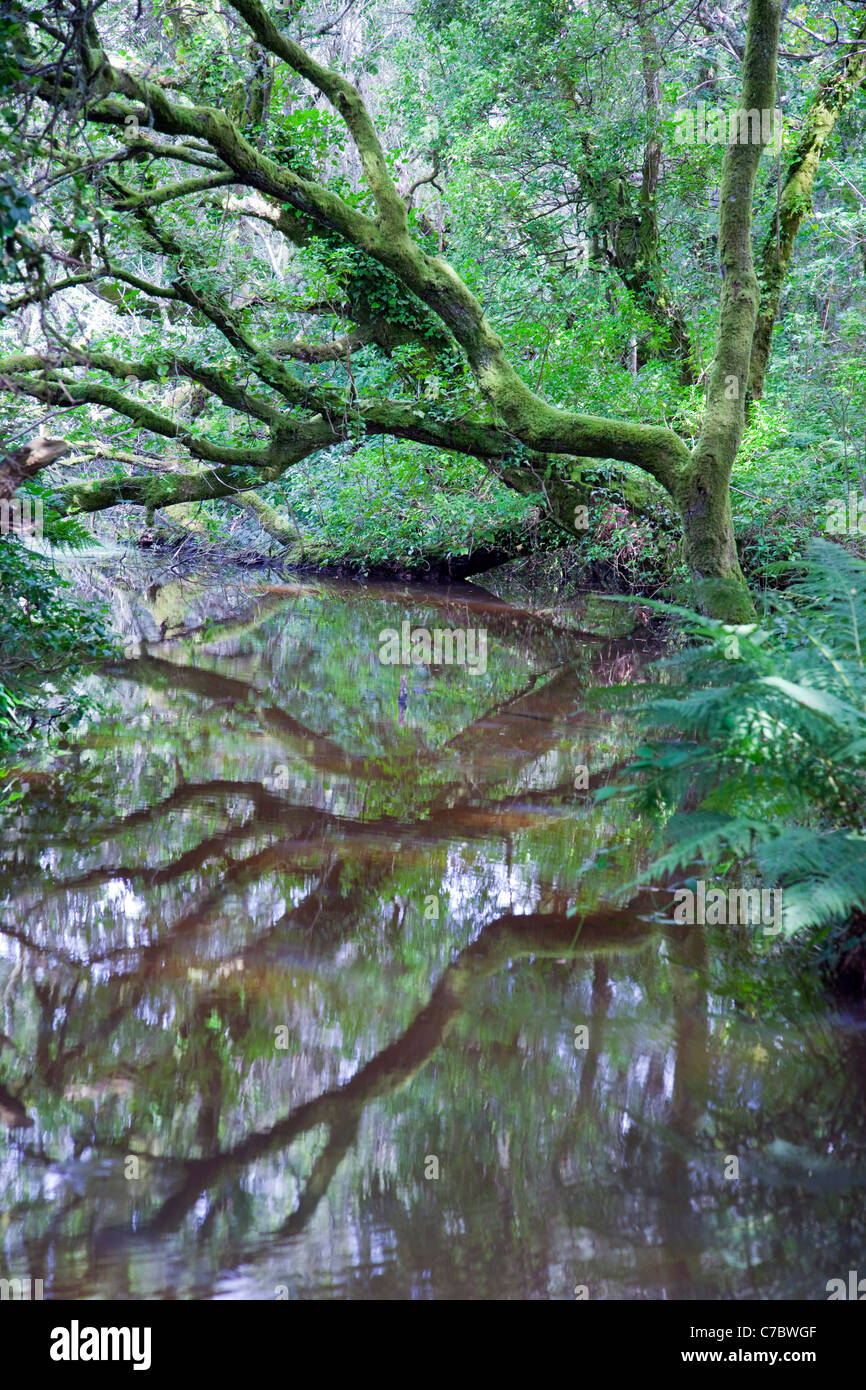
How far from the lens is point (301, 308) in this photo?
1313 cm

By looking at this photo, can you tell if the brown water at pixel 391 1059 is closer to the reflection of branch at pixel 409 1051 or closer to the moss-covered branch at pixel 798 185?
the reflection of branch at pixel 409 1051

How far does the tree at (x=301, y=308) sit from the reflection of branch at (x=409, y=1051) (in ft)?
8.08

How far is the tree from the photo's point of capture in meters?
8.67

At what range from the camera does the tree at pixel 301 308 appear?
8.67 meters

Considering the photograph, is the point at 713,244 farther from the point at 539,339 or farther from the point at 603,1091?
the point at 603,1091

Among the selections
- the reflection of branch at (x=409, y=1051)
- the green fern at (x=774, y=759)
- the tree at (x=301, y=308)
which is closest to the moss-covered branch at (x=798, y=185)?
the tree at (x=301, y=308)

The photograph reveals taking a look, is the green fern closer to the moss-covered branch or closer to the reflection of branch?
the reflection of branch

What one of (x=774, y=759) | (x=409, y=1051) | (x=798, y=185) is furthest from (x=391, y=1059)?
(x=798, y=185)

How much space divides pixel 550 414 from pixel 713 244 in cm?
1219

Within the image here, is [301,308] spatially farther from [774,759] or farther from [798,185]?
[774,759]

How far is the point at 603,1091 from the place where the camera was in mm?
3330

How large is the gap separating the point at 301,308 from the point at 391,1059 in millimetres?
11522

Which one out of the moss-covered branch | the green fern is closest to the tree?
the green fern
